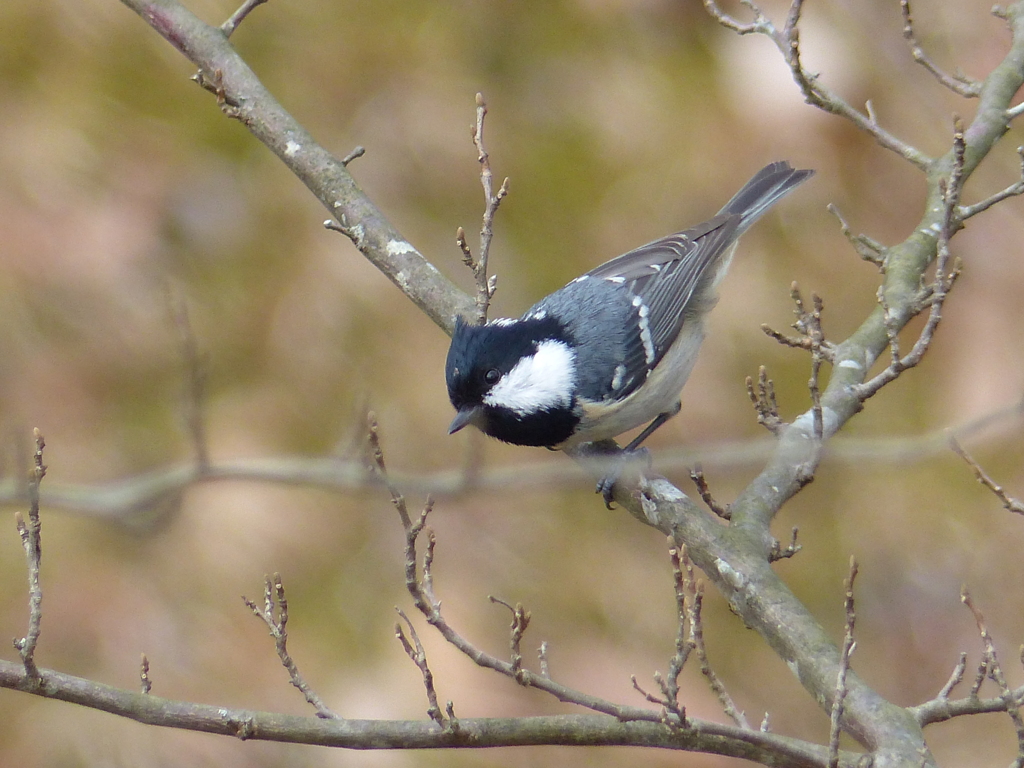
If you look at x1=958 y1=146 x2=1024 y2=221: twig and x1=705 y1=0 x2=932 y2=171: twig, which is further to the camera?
x1=705 y1=0 x2=932 y2=171: twig

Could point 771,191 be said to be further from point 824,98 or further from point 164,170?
point 164,170

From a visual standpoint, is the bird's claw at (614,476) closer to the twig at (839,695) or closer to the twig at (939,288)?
the twig at (939,288)

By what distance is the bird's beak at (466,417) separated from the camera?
2.60 m

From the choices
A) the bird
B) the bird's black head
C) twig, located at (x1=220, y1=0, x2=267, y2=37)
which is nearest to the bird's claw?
the bird

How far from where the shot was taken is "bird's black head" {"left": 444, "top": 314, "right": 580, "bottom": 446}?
2.58m

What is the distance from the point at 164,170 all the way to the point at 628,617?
2613 mm

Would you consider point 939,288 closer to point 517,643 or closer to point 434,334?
point 517,643

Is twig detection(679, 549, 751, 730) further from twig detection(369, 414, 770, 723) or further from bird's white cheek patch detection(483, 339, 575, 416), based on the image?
bird's white cheek patch detection(483, 339, 575, 416)

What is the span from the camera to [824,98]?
270 centimetres

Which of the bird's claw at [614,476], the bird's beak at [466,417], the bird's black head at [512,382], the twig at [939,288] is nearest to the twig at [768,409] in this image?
the twig at [939,288]

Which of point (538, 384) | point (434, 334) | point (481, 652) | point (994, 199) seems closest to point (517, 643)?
point (481, 652)

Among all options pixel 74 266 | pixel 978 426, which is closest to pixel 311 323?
pixel 74 266

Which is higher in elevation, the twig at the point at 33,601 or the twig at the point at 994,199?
the twig at the point at 994,199

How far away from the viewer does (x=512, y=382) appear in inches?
106
